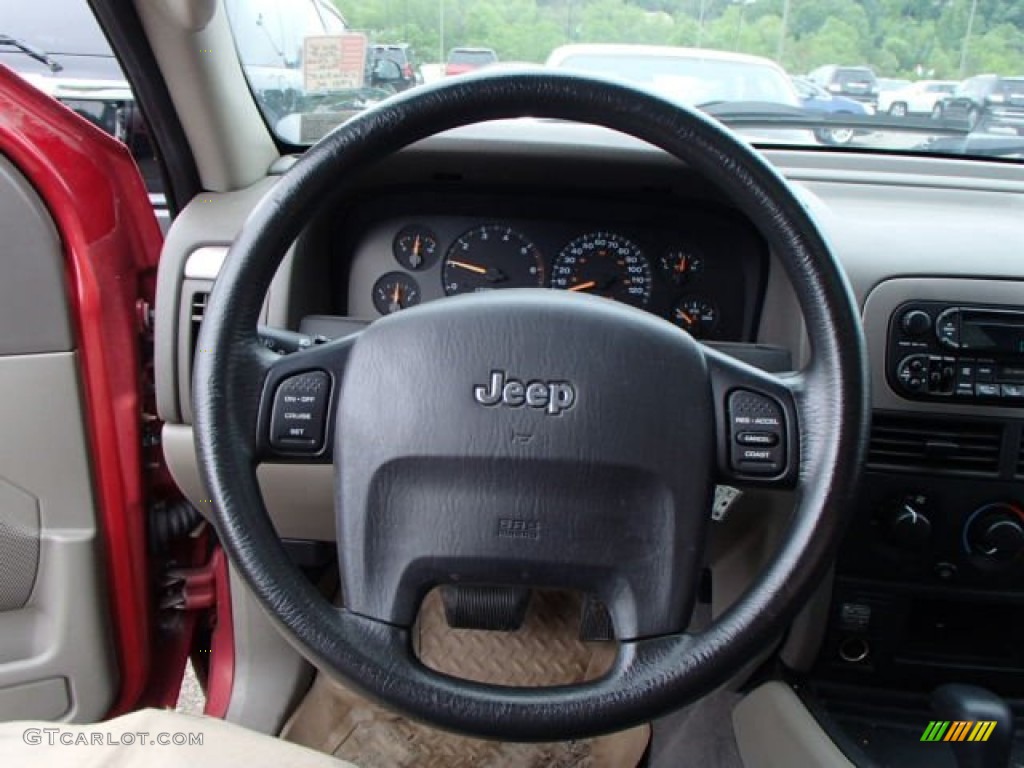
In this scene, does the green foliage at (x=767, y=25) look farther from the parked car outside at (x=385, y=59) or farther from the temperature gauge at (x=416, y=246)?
the temperature gauge at (x=416, y=246)

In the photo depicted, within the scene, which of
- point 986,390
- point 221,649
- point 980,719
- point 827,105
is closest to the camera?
point 980,719

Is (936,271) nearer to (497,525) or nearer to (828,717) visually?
(828,717)

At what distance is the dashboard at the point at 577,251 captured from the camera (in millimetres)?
1590

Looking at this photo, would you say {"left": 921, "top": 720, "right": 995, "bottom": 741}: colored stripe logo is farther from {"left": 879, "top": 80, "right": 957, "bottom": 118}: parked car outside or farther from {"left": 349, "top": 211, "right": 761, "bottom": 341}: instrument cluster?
{"left": 879, "top": 80, "right": 957, "bottom": 118}: parked car outside

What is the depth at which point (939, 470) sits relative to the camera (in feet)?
4.69

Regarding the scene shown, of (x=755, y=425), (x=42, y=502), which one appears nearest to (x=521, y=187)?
(x=755, y=425)

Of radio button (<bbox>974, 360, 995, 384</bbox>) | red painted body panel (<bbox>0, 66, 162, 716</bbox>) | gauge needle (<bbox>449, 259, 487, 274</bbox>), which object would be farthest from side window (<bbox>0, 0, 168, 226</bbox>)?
radio button (<bbox>974, 360, 995, 384</bbox>)

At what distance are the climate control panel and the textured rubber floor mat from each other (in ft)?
2.33

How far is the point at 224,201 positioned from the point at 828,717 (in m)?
1.33

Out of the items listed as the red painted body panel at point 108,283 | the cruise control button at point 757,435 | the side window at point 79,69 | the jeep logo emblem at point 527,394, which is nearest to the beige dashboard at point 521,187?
the red painted body panel at point 108,283

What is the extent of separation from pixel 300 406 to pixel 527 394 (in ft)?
0.82

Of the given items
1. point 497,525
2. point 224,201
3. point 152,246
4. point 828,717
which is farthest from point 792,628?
point 152,246

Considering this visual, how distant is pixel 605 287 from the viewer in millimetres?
1605

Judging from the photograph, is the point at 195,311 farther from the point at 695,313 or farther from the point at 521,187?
the point at 695,313
